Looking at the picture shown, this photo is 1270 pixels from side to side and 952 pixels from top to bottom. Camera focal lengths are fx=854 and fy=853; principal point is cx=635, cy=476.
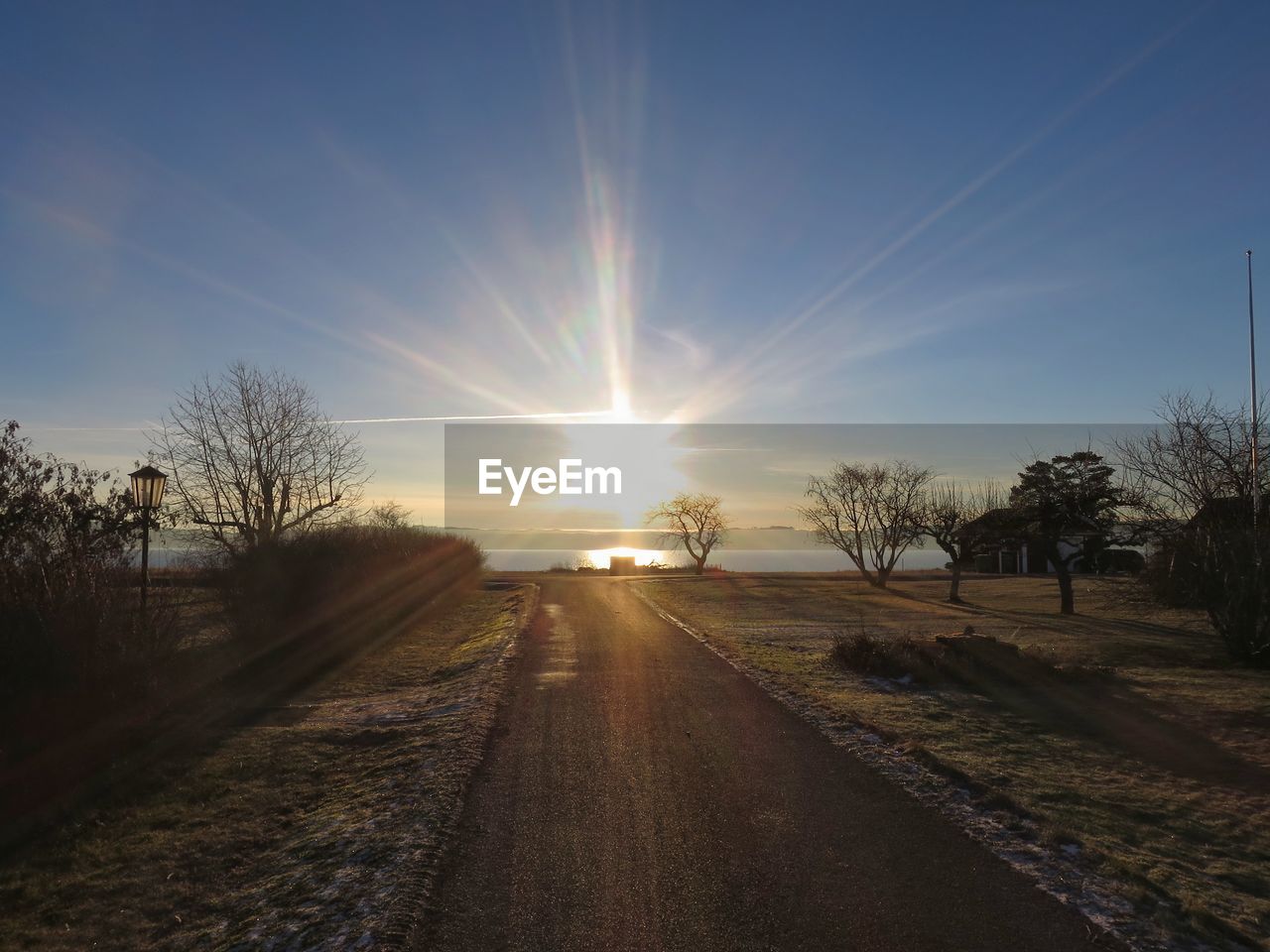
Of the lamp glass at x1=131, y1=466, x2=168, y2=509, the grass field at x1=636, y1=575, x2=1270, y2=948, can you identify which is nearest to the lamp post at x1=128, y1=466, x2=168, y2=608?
the lamp glass at x1=131, y1=466, x2=168, y2=509

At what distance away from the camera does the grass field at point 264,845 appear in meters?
5.07

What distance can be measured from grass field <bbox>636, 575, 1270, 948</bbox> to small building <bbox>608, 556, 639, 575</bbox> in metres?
44.1

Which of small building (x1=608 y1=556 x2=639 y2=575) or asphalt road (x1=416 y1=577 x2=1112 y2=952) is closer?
asphalt road (x1=416 y1=577 x2=1112 y2=952)

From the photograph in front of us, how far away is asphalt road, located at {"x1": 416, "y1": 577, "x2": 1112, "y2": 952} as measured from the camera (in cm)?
451

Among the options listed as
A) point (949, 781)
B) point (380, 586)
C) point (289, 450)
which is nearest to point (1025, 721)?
point (949, 781)

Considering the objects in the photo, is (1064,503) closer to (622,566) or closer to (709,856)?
(709,856)

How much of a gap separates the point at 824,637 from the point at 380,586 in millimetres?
11787

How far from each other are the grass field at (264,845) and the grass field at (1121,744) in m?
4.43

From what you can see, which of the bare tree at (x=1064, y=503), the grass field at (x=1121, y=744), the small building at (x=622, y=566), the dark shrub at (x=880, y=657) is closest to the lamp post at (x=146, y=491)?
the grass field at (x=1121, y=744)

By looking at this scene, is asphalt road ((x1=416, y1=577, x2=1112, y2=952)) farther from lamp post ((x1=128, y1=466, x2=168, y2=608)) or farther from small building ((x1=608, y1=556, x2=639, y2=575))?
small building ((x1=608, y1=556, x2=639, y2=575))

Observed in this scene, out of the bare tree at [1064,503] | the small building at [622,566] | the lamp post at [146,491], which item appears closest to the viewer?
the lamp post at [146,491]

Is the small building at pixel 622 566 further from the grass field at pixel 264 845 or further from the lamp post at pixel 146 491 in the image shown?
the grass field at pixel 264 845

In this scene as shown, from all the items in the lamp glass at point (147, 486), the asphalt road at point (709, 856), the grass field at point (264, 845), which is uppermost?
the lamp glass at point (147, 486)

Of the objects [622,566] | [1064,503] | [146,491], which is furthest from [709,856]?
[622,566]
